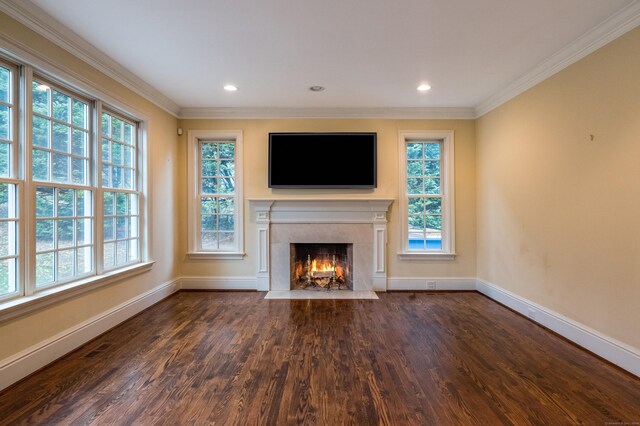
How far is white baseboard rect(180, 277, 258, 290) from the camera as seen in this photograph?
4773 millimetres

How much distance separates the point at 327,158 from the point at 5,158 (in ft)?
11.2

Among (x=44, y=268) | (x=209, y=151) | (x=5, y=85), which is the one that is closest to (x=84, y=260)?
(x=44, y=268)

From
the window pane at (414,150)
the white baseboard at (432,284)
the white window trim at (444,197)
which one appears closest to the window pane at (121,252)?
the white baseboard at (432,284)

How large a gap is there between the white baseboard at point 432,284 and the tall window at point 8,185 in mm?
4161

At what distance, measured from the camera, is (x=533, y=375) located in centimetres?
234

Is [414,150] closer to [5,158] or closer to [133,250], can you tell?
[133,250]

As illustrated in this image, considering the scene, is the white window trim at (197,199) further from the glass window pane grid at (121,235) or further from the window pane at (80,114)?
the window pane at (80,114)

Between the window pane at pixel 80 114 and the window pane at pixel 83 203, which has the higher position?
the window pane at pixel 80 114

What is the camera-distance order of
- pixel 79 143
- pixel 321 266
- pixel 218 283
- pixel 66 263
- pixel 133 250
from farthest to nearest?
pixel 321 266 → pixel 218 283 → pixel 133 250 → pixel 79 143 → pixel 66 263

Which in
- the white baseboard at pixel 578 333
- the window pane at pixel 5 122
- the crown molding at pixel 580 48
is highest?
the crown molding at pixel 580 48

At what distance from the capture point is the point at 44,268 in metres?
2.61

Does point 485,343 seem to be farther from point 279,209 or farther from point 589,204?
point 279,209

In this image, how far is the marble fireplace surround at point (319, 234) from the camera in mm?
4719

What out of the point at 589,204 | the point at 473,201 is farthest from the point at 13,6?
the point at 473,201
